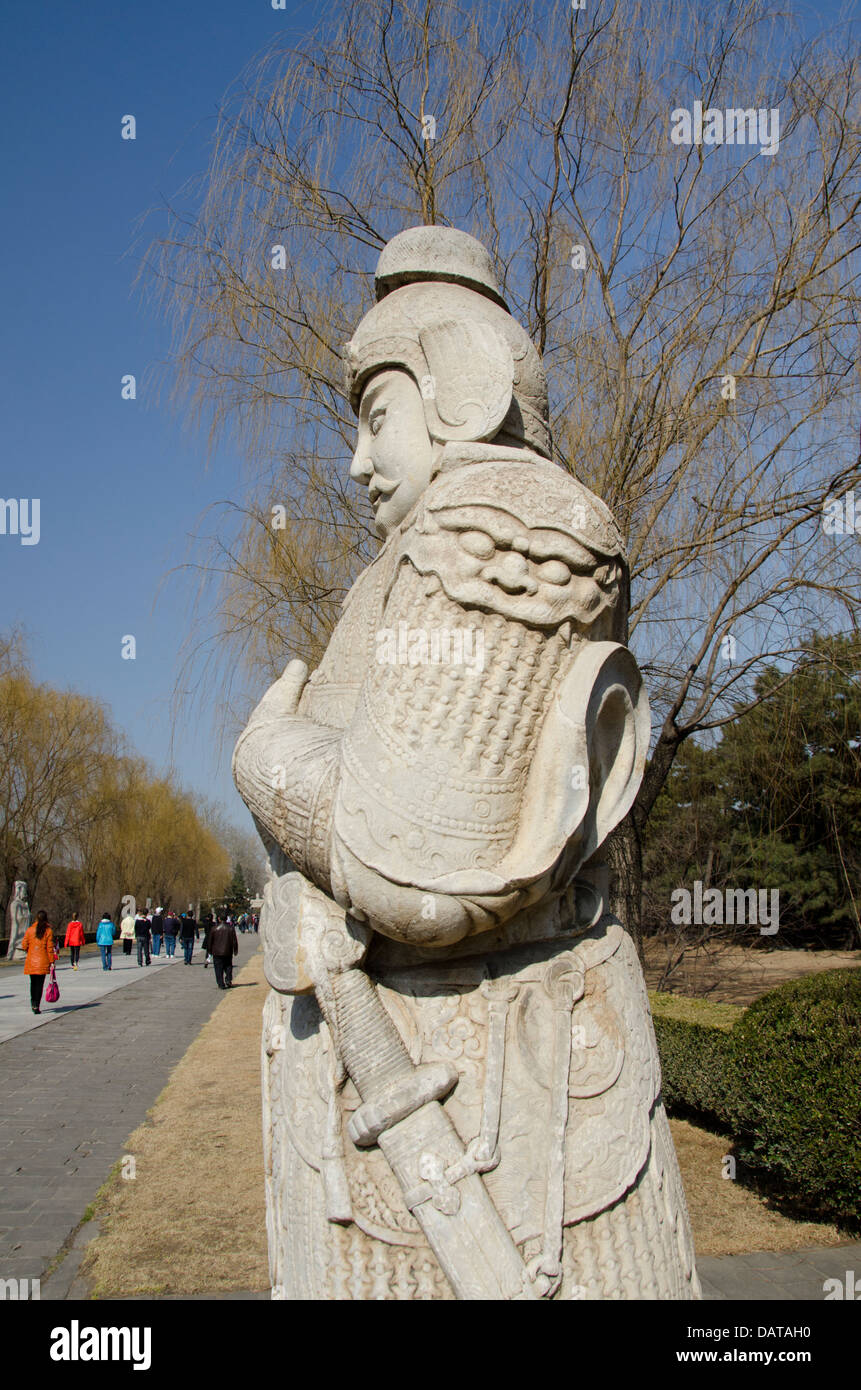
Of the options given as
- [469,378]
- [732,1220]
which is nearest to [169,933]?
[732,1220]

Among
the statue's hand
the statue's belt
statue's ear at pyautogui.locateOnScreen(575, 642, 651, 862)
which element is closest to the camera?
the statue's belt

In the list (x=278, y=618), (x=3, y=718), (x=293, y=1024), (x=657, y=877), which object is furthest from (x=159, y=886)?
(x=293, y=1024)

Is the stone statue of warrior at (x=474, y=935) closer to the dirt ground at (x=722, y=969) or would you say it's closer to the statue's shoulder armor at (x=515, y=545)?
the statue's shoulder armor at (x=515, y=545)

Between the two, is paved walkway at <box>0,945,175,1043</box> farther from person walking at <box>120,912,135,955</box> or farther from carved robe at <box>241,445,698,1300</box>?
carved robe at <box>241,445,698,1300</box>

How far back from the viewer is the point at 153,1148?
22.7ft

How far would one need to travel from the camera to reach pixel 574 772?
1.47 m

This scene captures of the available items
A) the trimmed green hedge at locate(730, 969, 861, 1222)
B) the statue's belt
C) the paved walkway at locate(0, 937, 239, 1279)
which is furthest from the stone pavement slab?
the statue's belt

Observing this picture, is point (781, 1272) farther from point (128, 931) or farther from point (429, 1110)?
point (128, 931)

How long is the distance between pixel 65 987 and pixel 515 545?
17952 millimetres

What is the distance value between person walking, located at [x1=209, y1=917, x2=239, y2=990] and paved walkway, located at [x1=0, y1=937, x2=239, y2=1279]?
3.56 feet

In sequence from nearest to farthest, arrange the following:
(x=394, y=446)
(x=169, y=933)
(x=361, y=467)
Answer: (x=394, y=446)
(x=361, y=467)
(x=169, y=933)

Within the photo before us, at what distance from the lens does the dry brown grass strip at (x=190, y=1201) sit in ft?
15.5

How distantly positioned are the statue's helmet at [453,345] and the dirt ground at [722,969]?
8.84m

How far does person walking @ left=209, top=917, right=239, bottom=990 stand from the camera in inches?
672
